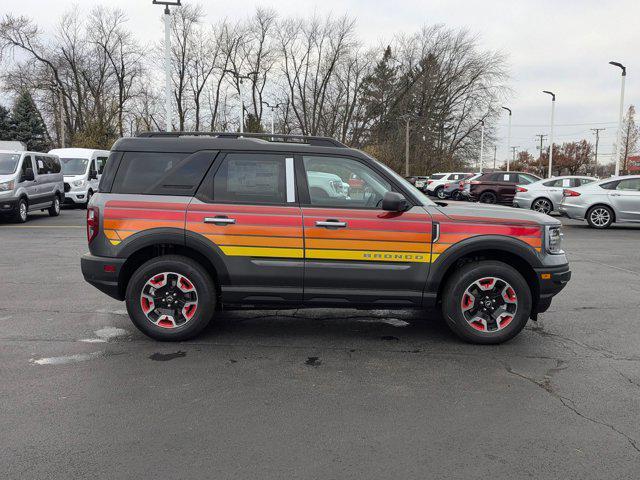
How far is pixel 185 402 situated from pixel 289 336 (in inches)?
65.4

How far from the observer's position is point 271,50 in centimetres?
5559

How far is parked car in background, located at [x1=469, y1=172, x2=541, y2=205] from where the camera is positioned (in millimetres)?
23706

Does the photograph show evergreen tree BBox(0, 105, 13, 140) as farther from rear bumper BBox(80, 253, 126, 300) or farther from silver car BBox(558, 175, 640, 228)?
rear bumper BBox(80, 253, 126, 300)

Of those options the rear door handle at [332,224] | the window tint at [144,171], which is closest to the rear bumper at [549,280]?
the rear door handle at [332,224]

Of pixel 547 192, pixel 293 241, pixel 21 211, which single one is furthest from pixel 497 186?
pixel 293 241

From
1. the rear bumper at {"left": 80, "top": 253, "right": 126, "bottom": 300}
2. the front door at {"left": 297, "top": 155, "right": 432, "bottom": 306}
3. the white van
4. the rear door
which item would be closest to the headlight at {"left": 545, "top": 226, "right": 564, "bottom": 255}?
the front door at {"left": 297, "top": 155, "right": 432, "bottom": 306}

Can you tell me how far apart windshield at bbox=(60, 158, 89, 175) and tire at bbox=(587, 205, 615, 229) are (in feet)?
59.5

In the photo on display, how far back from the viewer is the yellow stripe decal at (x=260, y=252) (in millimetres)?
4836

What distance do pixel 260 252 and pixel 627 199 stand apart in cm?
1385

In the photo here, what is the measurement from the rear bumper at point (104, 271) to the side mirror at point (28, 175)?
12.0 meters

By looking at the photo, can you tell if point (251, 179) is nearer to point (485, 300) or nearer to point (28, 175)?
point (485, 300)

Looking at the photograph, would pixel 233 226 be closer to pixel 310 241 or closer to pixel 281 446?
pixel 310 241

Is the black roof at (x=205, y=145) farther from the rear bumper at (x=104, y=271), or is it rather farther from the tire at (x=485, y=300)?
the tire at (x=485, y=300)

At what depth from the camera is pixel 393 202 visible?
469cm
